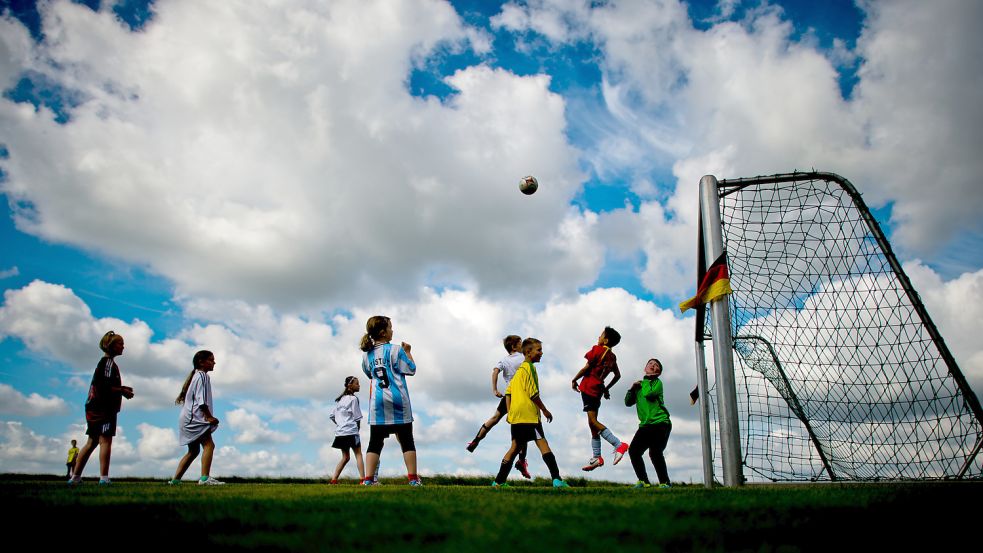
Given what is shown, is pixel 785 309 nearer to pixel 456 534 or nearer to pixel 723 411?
pixel 723 411

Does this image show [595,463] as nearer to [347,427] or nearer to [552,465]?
[552,465]

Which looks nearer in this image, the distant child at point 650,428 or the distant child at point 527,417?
the distant child at point 527,417

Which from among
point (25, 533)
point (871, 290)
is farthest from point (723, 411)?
point (25, 533)

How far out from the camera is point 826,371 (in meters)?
10.6

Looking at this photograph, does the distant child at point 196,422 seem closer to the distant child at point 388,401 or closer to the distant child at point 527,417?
the distant child at point 388,401

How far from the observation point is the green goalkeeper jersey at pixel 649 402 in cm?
852

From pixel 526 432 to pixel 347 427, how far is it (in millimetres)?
5072

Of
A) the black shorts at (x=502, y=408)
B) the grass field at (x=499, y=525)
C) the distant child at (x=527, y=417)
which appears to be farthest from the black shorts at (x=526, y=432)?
the grass field at (x=499, y=525)

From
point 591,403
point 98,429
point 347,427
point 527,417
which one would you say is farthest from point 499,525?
point 347,427

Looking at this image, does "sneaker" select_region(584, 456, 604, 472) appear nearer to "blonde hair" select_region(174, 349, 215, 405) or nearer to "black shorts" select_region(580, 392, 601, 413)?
Answer: "black shorts" select_region(580, 392, 601, 413)

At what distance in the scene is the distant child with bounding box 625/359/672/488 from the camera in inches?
333

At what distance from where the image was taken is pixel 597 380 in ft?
31.5

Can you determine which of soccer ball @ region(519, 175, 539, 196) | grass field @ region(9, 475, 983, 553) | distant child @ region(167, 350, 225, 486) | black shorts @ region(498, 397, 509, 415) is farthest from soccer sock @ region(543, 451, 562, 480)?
soccer ball @ region(519, 175, 539, 196)

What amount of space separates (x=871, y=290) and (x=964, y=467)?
10.2ft
